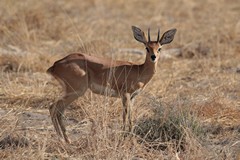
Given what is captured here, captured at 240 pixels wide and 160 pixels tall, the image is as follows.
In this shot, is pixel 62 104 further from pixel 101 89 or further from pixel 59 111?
pixel 101 89

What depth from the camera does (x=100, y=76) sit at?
6.46 meters

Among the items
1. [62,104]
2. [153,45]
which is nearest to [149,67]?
[153,45]

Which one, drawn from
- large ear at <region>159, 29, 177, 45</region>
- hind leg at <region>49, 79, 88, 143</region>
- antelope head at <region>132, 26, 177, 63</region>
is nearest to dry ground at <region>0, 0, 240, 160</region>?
hind leg at <region>49, 79, 88, 143</region>

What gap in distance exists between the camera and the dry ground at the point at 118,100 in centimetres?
569

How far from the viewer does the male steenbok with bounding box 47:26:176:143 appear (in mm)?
6258

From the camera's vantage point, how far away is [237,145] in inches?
238

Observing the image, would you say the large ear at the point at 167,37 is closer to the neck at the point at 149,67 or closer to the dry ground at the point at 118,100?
the neck at the point at 149,67

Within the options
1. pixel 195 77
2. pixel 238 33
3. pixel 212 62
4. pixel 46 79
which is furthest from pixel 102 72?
pixel 238 33

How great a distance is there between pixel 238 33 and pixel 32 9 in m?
3.71

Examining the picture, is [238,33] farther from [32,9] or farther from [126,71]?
[126,71]

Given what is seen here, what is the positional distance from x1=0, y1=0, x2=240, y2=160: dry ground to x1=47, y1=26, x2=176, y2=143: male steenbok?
175mm

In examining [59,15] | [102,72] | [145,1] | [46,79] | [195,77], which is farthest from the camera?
[145,1]

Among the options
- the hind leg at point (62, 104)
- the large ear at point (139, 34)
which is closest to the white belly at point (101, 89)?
the hind leg at point (62, 104)

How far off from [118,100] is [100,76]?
68 cm
